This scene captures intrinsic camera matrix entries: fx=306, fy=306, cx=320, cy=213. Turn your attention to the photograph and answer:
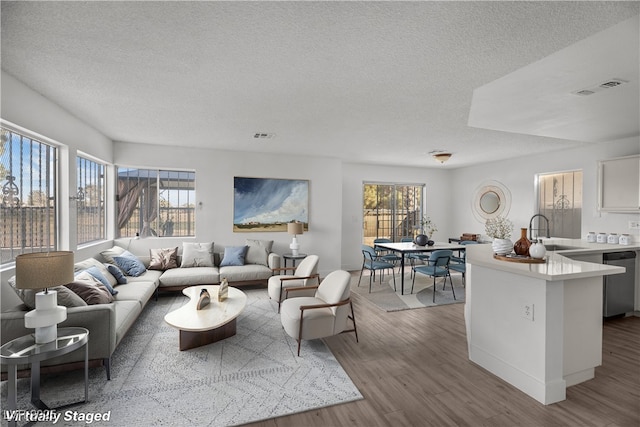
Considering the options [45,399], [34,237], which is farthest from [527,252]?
[34,237]

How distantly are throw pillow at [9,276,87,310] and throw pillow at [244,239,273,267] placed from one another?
10.6ft

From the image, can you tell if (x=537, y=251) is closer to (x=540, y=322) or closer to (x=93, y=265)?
(x=540, y=322)

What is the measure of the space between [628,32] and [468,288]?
2.32m

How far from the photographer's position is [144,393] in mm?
2475

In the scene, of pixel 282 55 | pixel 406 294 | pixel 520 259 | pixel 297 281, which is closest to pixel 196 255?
pixel 297 281

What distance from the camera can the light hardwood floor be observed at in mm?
2176

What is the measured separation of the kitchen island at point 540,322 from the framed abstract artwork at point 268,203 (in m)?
4.38

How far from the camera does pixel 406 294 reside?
5.47 metres

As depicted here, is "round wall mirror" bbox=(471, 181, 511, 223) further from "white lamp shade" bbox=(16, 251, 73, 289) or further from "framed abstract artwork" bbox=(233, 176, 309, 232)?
"white lamp shade" bbox=(16, 251, 73, 289)

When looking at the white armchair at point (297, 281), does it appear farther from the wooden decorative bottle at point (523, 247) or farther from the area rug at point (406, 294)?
the wooden decorative bottle at point (523, 247)

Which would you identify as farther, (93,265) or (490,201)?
(490,201)

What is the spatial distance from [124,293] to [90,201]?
2.00 meters

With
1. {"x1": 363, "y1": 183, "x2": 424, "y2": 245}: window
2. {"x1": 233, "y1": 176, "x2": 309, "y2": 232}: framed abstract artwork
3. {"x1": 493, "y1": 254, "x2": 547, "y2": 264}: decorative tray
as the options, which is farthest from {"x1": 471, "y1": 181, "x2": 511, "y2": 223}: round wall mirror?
{"x1": 493, "y1": 254, "x2": 547, "y2": 264}: decorative tray

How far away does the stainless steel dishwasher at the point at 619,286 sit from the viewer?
4.16 metres
